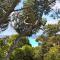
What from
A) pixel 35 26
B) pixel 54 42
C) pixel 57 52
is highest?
pixel 35 26

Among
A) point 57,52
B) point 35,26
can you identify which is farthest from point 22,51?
point 35,26

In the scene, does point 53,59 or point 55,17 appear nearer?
point 55,17

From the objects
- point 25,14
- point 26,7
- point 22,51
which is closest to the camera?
point 26,7

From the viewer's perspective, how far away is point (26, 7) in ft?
31.1

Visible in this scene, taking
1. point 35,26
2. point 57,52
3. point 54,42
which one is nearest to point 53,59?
point 57,52

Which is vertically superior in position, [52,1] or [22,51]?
[52,1]

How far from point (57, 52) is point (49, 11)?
1058 cm

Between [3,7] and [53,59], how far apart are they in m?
10.7

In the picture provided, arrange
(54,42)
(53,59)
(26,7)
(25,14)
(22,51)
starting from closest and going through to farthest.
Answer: (26,7)
(25,14)
(53,59)
(22,51)
(54,42)

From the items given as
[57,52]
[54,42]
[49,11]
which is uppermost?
[49,11]

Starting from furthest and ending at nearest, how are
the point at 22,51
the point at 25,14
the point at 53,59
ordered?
the point at 22,51 < the point at 53,59 < the point at 25,14

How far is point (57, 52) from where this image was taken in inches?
795

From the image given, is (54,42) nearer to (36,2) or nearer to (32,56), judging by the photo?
(32,56)

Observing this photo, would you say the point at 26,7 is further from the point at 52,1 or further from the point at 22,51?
the point at 22,51
